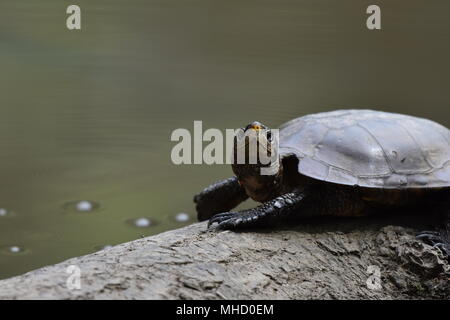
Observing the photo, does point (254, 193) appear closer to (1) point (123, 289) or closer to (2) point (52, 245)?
(1) point (123, 289)

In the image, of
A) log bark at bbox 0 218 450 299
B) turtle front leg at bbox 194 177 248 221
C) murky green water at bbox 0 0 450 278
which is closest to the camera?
log bark at bbox 0 218 450 299

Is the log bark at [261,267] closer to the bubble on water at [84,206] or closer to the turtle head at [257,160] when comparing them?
the turtle head at [257,160]

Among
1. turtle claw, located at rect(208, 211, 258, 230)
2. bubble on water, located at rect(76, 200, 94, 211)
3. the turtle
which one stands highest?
the turtle

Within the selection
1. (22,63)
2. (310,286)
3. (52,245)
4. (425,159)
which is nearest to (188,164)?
(52,245)

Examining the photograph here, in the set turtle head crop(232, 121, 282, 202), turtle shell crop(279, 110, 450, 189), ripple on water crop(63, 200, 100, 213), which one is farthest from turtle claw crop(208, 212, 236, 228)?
ripple on water crop(63, 200, 100, 213)

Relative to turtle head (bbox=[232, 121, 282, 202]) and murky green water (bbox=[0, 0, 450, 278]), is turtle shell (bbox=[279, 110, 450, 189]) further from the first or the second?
murky green water (bbox=[0, 0, 450, 278])

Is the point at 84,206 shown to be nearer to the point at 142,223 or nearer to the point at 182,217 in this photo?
the point at 142,223

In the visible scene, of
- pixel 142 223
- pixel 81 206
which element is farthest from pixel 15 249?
pixel 142 223
